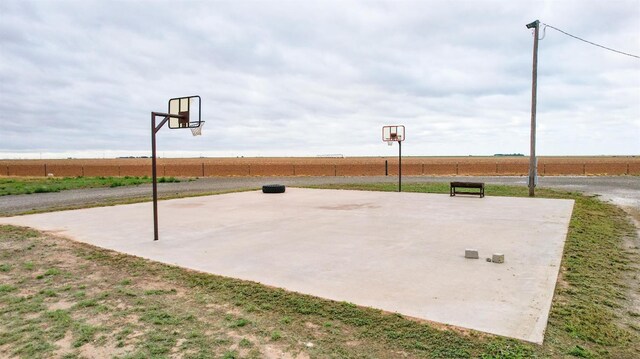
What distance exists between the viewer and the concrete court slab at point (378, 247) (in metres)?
4.44

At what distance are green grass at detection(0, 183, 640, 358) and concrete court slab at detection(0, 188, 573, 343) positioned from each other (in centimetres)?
26

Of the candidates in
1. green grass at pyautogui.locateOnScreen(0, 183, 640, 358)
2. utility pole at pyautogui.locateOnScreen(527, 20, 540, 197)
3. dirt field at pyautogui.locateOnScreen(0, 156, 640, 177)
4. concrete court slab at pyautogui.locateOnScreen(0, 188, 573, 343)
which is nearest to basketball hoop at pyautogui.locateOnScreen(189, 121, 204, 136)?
concrete court slab at pyautogui.locateOnScreen(0, 188, 573, 343)

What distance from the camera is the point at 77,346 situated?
3.54 meters

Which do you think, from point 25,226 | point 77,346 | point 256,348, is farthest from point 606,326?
point 25,226

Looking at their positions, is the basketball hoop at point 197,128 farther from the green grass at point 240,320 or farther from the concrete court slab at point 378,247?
the green grass at point 240,320

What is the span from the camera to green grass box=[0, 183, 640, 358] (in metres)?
3.43

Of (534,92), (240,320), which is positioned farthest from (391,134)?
(240,320)

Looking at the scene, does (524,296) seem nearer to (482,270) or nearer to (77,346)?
(482,270)

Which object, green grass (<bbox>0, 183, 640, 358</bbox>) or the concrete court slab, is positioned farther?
the concrete court slab

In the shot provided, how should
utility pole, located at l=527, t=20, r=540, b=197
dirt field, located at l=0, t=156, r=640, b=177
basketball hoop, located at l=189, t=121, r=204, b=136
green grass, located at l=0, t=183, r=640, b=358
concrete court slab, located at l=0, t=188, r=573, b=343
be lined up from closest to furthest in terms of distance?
green grass, located at l=0, t=183, r=640, b=358
concrete court slab, located at l=0, t=188, r=573, b=343
basketball hoop, located at l=189, t=121, r=204, b=136
utility pole, located at l=527, t=20, r=540, b=197
dirt field, located at l=0, t=156, r=640, b=177

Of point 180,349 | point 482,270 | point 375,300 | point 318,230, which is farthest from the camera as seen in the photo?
point 318,230

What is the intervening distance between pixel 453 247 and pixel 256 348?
4.55 m

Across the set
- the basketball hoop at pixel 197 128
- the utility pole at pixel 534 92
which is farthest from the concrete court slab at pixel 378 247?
the utility pole at pixel 534 92

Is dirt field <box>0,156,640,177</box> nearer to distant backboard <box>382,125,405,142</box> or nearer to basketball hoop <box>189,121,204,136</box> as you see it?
distant backboard <box>382,125,405,142</box>
